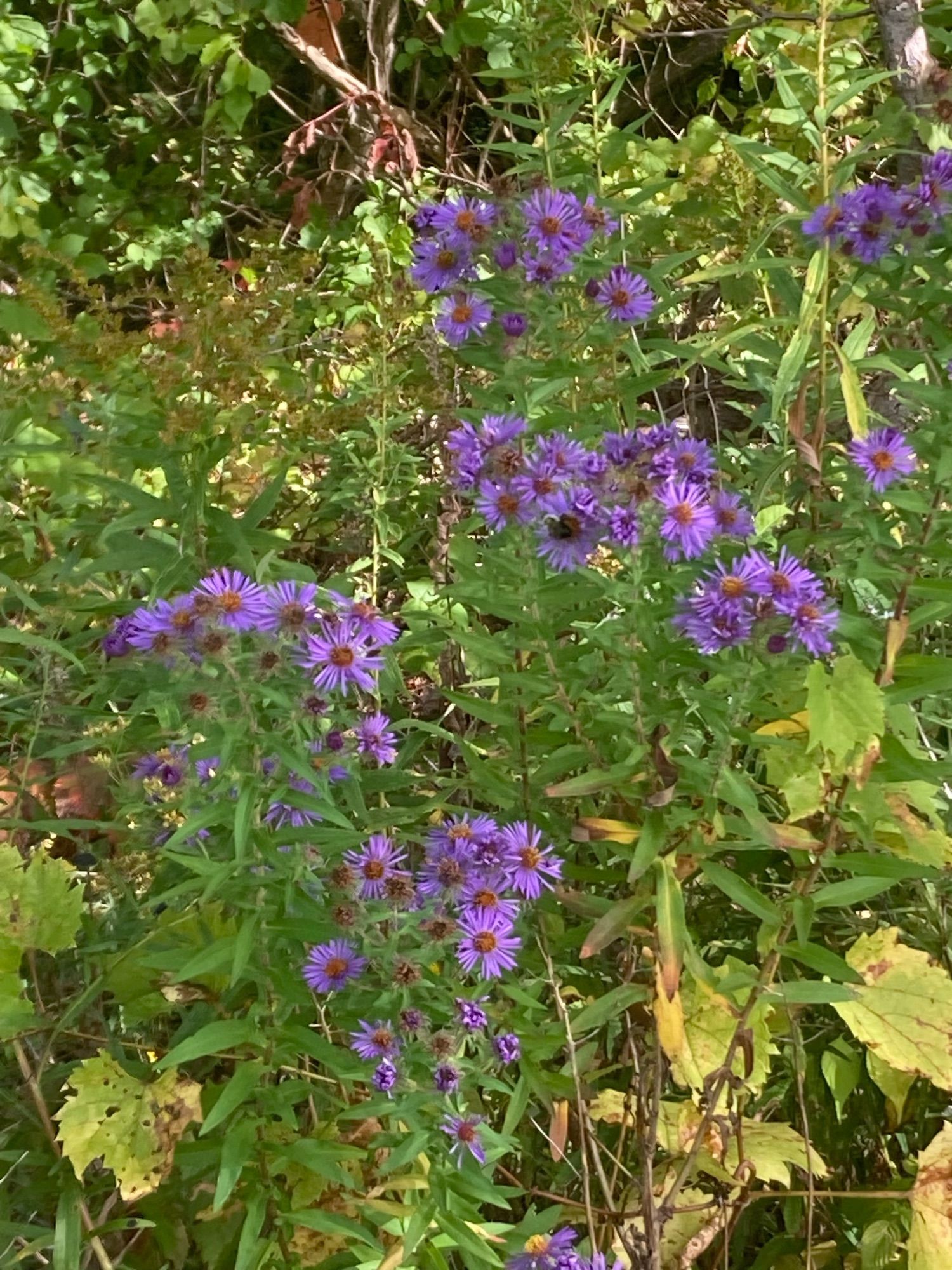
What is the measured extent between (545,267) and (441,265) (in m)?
A: 0.14

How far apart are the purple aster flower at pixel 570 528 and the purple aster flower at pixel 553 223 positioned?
1.02 feet

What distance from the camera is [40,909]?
3.88ft

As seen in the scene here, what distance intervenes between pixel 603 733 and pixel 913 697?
284 mm

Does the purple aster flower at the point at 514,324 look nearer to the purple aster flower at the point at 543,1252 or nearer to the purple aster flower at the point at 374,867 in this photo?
the purple aster flower at the point at 374,867

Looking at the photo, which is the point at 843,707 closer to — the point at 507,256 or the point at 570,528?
the point at 570,528

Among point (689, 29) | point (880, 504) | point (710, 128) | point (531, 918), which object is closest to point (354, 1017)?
point (531, 918)

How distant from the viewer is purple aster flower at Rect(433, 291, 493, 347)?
3.83ft

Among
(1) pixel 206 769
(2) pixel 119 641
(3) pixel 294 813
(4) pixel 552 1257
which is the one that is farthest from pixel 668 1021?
(2) pixel 119 641

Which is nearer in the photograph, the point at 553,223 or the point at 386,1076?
the point at 386,1076

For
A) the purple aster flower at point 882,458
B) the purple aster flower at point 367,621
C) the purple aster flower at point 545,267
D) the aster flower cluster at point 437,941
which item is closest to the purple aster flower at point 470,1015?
the aster flower cluster at point 437,941

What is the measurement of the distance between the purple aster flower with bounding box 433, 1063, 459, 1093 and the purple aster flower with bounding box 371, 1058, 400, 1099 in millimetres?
35

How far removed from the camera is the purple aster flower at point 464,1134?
961 mm

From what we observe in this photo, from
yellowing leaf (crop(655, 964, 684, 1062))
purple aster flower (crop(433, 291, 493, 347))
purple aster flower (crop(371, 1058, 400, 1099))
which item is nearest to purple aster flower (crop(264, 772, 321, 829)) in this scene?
purple aster flower (crop(371, 1058, 400, 1099))

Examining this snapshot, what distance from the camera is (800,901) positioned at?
1080mm
